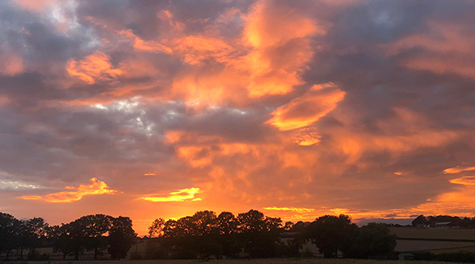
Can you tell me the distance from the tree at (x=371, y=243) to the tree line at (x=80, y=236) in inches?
3325

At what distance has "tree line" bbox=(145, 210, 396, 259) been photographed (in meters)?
128

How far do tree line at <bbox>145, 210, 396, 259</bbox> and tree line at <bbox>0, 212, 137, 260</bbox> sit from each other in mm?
10559

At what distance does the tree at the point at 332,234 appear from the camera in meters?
130

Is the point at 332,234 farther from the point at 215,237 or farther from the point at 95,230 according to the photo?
the point at 95,230

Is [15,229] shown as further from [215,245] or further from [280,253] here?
[280,253]

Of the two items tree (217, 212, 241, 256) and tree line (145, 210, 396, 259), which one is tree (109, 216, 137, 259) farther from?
tree (217, 212, 241, 256)

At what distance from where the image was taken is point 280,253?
135875mm

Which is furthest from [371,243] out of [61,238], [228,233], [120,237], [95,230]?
[61,238]

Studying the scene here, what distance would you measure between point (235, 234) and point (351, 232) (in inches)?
1620

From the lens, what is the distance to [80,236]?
490 ft

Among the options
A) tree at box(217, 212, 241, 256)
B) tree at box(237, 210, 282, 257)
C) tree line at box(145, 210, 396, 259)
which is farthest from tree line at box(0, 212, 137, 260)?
tree at box(237, 210, 282, 257)

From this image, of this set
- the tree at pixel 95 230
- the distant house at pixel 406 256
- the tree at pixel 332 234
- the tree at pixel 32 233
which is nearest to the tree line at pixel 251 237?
the tree at pixel 332 234

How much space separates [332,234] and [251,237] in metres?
28.7

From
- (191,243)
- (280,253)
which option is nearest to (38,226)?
(191,243)
